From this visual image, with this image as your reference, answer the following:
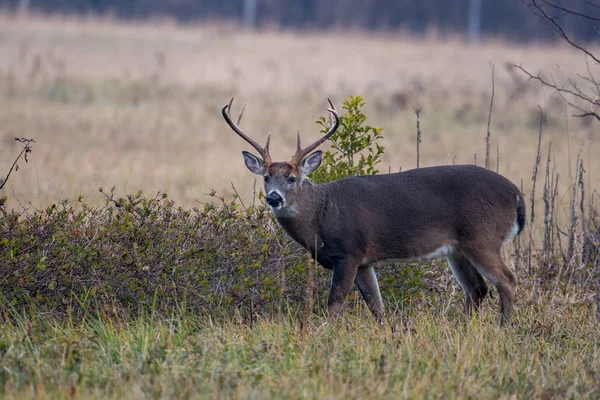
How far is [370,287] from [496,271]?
3.10ft

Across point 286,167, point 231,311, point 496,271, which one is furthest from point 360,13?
point 231,311

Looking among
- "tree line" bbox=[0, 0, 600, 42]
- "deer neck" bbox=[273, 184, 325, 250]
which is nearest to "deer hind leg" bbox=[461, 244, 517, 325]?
"deer neck" bbox=[273, 184, 325, 250]

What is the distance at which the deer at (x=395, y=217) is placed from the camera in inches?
279

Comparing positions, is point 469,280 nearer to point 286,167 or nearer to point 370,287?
point 370,287

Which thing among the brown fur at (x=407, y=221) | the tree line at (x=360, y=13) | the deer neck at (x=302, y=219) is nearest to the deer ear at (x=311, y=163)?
the brown fur at (x=407, y=221)

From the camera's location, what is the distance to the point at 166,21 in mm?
31281

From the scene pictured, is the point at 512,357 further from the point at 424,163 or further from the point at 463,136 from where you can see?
the point at 463,136

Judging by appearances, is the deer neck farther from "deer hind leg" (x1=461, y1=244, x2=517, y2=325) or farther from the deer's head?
"deer hind leg" (x1=461, y1=244, x2=517, y2=325)

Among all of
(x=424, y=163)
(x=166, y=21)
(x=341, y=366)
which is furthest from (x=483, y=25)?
(x=341, y=366)

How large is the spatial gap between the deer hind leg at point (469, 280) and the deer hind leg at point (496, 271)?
32 cm

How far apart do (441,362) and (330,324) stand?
1.13 meters

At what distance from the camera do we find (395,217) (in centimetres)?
716

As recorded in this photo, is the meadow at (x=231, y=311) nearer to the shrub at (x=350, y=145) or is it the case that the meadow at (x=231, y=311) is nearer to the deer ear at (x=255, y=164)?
the deer ear at (x=255, y=164)

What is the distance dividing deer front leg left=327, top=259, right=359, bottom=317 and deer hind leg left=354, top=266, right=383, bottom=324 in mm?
330
